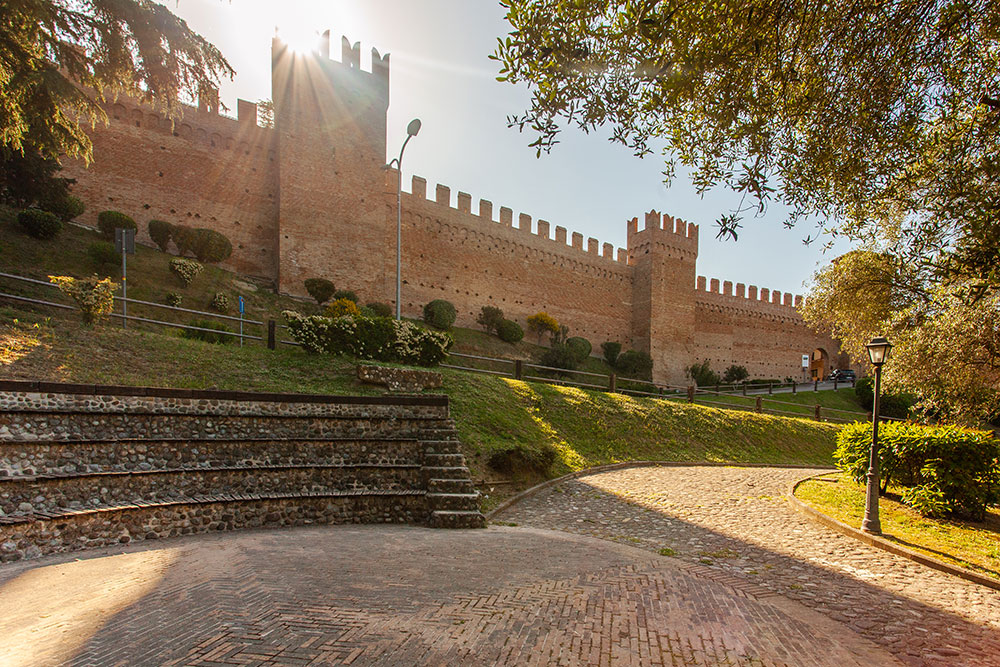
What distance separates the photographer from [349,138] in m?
22.7

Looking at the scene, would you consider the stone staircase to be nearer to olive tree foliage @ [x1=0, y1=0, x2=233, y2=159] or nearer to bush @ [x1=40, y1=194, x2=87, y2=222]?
olive tree foliage @ [x1=0, y1=0, x2=233, y2=159]

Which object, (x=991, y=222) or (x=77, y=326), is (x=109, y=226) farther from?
(x=991, y=222)

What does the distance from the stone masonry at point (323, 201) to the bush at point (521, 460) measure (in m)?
15.1

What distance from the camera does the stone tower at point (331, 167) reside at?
838 inches

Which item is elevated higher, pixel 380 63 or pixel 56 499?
pixel 380 63

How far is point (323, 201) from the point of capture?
22.0m

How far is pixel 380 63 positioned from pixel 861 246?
71.2 feet

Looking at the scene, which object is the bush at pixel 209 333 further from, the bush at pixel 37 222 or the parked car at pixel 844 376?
the parked car at pixel 844 376

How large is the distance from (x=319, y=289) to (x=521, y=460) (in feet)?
47.8

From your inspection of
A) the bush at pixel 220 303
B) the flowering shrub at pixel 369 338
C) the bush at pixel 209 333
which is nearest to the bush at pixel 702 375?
the flowering shrub at pixel 369 338

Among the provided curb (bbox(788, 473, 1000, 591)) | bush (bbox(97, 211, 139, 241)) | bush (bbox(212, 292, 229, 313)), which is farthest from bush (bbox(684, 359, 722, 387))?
bush (bbox(97, 211, 139, 241))

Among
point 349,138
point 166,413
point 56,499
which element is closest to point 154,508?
point 56,499

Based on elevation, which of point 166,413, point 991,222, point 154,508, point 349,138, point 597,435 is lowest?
point 597,435

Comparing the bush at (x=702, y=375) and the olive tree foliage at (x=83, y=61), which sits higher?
the olive tree foliage at (x=83, y=61)
